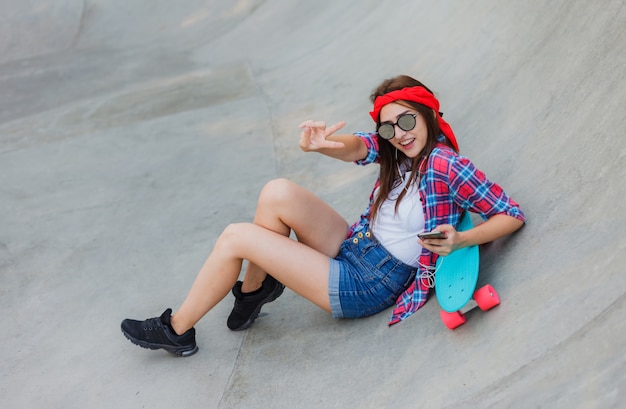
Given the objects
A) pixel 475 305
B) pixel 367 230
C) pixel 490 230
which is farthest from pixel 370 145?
pixel 475 305

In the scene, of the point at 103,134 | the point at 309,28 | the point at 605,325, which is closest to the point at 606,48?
the point at 605,325

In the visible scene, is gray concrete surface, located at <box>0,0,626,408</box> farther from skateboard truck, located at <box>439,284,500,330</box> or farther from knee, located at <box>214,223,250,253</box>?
knee, located at <box>214,223,250,253</box>

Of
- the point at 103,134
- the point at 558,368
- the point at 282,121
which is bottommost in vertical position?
the point at 103,134

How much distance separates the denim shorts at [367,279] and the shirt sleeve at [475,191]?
47cm

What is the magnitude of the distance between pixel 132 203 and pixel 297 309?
185 centimetres

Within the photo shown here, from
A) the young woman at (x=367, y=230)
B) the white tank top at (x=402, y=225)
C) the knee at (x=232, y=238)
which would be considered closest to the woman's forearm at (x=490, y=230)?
the young woman at (x=367, y=230)

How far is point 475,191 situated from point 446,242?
0.27 metres

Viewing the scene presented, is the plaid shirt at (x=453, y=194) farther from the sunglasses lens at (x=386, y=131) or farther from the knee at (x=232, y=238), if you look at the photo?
the knee at (x=232, y=238)

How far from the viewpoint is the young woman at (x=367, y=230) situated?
2711mm

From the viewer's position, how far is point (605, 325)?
6.76ft

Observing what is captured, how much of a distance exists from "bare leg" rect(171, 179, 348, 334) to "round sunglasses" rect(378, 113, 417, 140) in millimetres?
564

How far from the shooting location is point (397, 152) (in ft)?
9.87

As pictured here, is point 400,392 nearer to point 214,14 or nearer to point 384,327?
point 384,327

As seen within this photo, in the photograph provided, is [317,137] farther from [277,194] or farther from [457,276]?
[457,276]
